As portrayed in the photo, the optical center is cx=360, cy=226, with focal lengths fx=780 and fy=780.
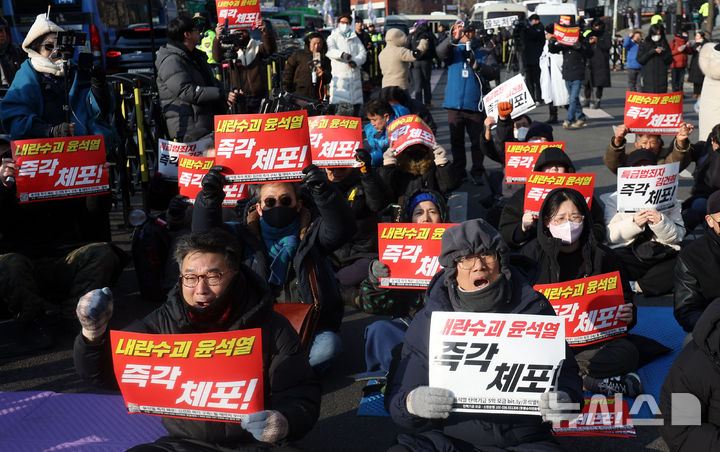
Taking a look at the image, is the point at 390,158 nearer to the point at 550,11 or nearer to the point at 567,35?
the point at 567,35

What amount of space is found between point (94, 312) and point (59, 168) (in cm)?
288

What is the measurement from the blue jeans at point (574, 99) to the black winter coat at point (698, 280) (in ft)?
34.1

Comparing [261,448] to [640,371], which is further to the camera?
[640,371]

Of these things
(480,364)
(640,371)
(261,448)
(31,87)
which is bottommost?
(640,371)

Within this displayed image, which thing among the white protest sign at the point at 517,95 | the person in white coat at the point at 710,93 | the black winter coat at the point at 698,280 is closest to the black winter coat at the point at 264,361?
the black winter coat at the point at 698,280

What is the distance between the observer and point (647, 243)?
5867 millimetres

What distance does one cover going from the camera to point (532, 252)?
4.61 meters

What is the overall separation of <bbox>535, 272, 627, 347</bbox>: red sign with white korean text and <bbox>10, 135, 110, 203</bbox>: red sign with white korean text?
330 centimetres

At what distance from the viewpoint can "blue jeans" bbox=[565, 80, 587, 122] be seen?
14.2 metres

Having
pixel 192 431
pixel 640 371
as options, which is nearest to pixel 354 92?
pixel 640 371

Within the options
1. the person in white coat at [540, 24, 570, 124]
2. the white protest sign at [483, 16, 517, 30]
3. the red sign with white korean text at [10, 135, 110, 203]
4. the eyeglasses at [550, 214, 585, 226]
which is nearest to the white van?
the white protest sign at [483, 16, 517, 30]

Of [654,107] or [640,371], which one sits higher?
[654,107]

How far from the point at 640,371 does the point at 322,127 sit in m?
3.13

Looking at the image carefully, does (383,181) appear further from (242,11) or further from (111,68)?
(111,68)
